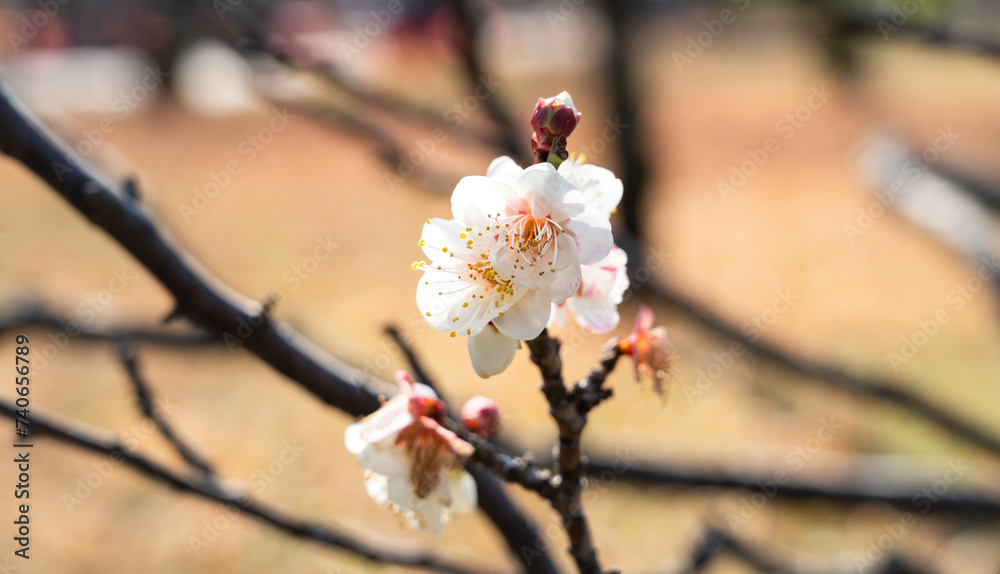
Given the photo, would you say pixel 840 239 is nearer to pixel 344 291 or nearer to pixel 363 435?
pixel 344 291

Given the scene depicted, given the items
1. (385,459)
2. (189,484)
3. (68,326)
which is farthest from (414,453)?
(68,326)

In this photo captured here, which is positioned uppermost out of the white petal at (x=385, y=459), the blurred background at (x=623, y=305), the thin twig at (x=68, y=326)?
the white petal at (x=385, y=459)

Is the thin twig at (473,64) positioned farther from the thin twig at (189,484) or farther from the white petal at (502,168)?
the white petal at (502,168)

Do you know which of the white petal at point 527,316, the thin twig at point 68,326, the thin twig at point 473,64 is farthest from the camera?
the thin twig at point 473,64

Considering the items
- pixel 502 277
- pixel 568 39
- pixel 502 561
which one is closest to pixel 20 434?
pixel 502 277

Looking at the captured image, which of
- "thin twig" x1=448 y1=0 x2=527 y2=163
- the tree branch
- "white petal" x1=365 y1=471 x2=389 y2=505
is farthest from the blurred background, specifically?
"white petal" x1=365 y1=471 x2=389 y2=505

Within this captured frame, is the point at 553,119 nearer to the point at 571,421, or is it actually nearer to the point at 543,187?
the point at 543,187

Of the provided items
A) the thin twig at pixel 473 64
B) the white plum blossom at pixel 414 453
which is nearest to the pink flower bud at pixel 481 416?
the white plum blossom at pixel 414 453
